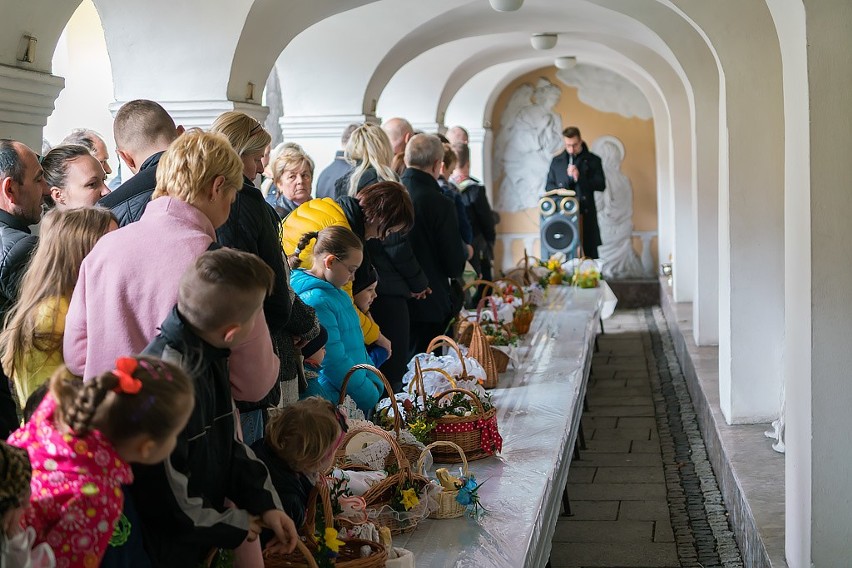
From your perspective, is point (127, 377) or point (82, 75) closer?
point (127, 377)

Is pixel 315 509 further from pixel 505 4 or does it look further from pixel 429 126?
pixel 429 126

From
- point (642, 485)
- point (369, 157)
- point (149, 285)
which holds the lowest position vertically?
point (642, 485)

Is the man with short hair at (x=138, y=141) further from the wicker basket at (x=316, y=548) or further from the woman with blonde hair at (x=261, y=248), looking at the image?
the wicker basket at (x=316, y=548)

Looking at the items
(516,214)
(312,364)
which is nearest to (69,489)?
(312,364)

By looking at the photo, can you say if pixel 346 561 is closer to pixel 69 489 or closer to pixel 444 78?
pixel 69 489

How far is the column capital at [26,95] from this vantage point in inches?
167

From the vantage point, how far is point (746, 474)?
5043 mm

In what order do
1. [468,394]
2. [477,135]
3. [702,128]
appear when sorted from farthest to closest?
[477,135] → [702,128] → [468,394]

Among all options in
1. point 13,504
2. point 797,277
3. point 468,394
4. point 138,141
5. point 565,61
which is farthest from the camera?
point 565,61

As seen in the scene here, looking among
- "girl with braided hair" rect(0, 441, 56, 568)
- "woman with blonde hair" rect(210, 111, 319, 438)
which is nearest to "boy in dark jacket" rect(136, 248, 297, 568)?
"girl with braided hair" rect(0, 441, 56, 568)

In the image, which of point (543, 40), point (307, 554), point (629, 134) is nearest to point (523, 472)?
point (307, 554)

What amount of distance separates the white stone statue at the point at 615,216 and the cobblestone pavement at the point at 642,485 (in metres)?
6.24

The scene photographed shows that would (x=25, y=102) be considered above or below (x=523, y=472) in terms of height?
above

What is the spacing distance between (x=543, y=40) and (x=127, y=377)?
9.89 meters
